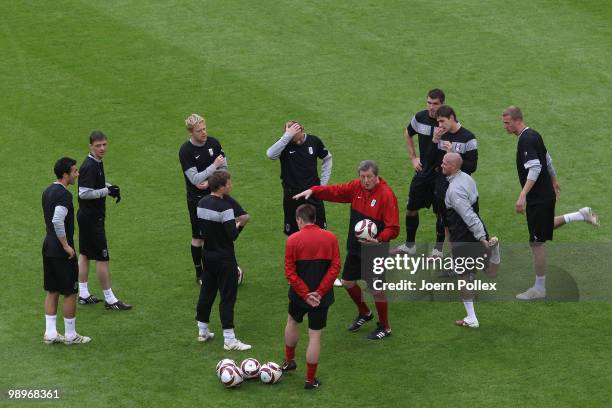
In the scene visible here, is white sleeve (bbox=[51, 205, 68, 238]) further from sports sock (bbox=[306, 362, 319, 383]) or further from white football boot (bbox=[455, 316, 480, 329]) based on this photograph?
white football boot (bbox=[455, 316, 480, 329])

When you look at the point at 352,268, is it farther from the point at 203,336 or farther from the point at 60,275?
the point at 60,275

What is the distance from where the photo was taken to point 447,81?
20.1 metres

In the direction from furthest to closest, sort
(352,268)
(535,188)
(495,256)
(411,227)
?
(411,227) → (495,256) → (535,188) → (352,268)

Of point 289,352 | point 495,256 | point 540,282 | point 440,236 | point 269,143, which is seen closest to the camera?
point 289,352

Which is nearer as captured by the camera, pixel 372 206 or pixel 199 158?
pixel 372 206

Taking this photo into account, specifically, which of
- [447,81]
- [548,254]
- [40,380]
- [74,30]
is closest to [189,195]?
[40,380]

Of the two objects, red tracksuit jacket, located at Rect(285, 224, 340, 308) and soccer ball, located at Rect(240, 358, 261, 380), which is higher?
red tracksuit jacket, located at Rect(285, 224, 340, 308)

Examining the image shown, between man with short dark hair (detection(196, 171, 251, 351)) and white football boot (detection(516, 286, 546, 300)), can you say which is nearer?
man with short dark hair (detection(196, 171, 251, 351))

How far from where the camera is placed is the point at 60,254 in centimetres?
1302

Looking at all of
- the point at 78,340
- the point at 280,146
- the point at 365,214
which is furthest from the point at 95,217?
the point at 365,214

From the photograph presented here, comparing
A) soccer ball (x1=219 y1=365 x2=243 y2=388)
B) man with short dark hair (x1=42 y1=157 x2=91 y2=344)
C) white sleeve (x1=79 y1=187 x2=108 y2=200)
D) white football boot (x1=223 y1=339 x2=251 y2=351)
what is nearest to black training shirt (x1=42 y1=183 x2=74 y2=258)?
man with short dark hair (x1=42 y1=157 x2=91 y2=344)

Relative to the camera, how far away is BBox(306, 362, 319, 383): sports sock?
1213 cm

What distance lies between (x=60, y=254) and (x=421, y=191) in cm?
502

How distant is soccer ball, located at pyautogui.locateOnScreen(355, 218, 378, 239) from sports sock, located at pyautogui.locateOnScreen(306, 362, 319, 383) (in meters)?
1.71
